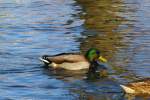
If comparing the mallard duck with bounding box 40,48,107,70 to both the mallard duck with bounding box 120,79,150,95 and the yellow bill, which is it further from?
the mallard duck with bounding box 120,79,150,95

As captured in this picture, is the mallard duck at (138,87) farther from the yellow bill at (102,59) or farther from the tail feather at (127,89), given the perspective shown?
the yellow bill at (102,59)

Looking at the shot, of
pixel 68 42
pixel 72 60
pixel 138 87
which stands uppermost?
pixel 138 87

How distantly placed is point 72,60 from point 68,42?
257 centimetres

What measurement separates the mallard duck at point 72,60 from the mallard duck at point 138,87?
3179mm

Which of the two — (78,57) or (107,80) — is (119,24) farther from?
(107,80)

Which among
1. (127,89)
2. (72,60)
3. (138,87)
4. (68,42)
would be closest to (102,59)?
(72,60)

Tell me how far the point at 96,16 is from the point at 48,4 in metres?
5.15

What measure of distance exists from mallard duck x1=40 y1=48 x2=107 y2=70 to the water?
23 cm

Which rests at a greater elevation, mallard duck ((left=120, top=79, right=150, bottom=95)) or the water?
mallard duck ((left=120, top=79, right=150, bottom=95))

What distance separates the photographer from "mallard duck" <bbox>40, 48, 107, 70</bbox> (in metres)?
18.1

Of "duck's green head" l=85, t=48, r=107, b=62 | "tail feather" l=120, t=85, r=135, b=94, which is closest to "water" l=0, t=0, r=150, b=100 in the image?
"tail feather" l=120, t=85, r=135, b=94

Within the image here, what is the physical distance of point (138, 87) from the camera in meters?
15.1

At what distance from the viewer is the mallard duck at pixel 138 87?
49.1ft

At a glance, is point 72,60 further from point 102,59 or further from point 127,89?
point 127,89
